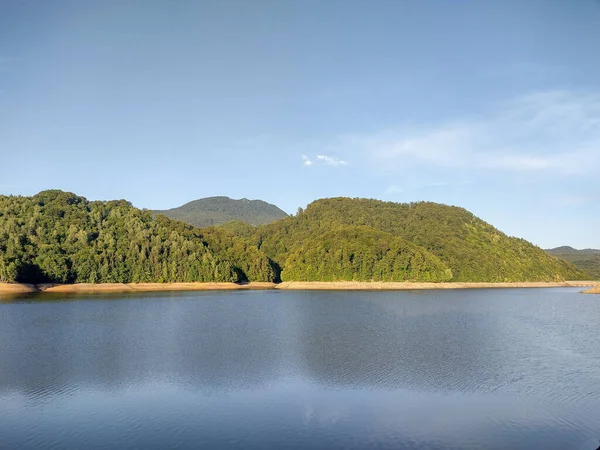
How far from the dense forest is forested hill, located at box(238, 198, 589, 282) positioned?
0.36 m

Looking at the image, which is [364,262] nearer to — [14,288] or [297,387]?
[14,288]

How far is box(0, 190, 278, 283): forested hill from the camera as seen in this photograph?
10000cm

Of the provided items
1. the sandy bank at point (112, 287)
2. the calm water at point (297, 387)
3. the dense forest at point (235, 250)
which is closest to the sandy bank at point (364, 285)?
the dense forest at point (235, 250)

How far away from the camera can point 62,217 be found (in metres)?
122

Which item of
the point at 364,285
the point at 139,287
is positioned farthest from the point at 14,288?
the point at 364,285

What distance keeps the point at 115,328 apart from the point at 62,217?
302 ft

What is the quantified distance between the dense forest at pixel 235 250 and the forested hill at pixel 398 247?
361mm

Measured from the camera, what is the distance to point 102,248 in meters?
112

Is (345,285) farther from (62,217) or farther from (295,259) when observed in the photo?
(62,217)

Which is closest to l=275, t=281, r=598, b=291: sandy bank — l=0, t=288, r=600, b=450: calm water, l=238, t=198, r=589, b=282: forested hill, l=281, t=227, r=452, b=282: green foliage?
l=281, t=227, r=452, b=282: green foliage

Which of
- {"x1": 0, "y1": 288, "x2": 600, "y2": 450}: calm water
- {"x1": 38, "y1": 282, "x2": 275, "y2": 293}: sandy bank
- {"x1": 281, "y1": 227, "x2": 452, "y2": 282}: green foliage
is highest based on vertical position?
{"x1": 281, "y1": 227, "x2": 452, "y2": 282}: green foliage

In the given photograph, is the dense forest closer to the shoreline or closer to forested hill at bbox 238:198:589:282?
forested hill at bbox 238:198:589:282

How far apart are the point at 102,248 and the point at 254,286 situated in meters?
40.1

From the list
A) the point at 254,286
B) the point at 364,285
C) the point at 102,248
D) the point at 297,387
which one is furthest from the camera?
the point at 254,286
